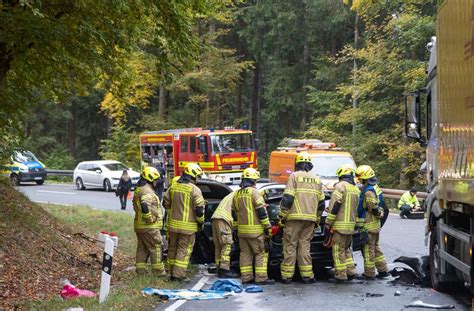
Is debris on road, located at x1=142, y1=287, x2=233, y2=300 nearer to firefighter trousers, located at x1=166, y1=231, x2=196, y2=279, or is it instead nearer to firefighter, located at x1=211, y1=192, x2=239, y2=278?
firefighter trousers, located at x1=166, y1=231, x2=196, y2=279

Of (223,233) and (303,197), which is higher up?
(303,197)

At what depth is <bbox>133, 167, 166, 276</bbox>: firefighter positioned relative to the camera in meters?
10.2

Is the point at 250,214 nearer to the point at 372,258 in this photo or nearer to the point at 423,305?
the point at 372,258

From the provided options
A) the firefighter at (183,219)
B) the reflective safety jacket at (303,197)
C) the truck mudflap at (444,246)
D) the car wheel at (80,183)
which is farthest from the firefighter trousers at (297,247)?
the car wheel at (80,183)

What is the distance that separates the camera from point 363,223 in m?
10.2

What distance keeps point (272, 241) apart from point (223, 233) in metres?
0.82

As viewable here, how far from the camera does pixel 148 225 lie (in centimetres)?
1023

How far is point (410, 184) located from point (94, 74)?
2154cm

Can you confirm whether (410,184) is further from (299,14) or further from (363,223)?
(363,223)

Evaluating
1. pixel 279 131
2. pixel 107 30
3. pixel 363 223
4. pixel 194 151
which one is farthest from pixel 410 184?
pixel 107 30

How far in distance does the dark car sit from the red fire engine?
15.3 meters

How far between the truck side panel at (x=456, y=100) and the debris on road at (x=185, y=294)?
3173 millimetres

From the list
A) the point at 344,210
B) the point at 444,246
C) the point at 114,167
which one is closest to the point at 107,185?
the point at 114,167

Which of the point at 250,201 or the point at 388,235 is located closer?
the point at 250,201
